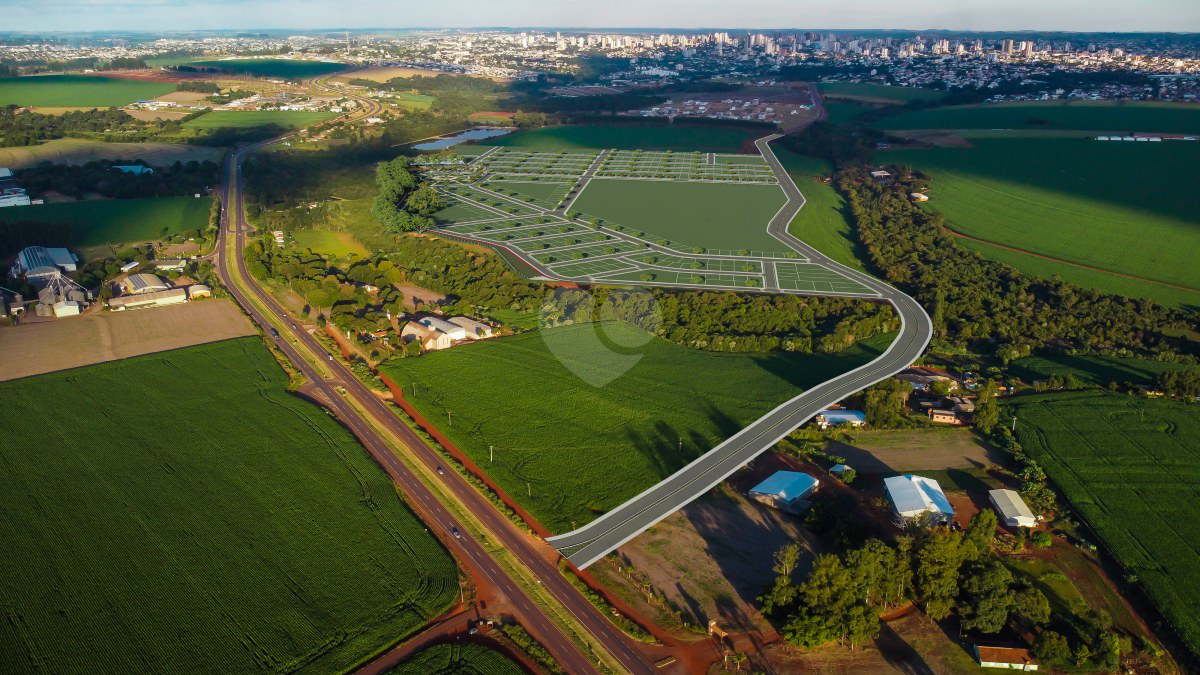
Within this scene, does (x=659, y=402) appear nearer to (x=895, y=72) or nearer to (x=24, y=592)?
(x=24, y=592)

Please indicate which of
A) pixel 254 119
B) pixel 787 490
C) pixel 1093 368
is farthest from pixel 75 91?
pixel 1093 368

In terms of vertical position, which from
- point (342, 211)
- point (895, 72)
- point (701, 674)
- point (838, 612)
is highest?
point (895, 72)

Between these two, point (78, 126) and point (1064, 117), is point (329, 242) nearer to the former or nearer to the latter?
point (78, 126)

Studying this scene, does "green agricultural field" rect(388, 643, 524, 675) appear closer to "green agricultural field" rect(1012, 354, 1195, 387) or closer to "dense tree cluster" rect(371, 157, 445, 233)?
"green agricultural field" rect(1012, 354, 1195, 387)

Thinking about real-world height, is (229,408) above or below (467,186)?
below

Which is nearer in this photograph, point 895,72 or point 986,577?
point 986,577

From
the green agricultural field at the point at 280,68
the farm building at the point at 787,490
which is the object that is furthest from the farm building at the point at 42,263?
the green agricultural field at the point at 280,68

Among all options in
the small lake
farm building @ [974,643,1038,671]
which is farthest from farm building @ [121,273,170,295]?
farm building @ [974,643,1038,671]

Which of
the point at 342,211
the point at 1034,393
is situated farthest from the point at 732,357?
the point at 342,211
